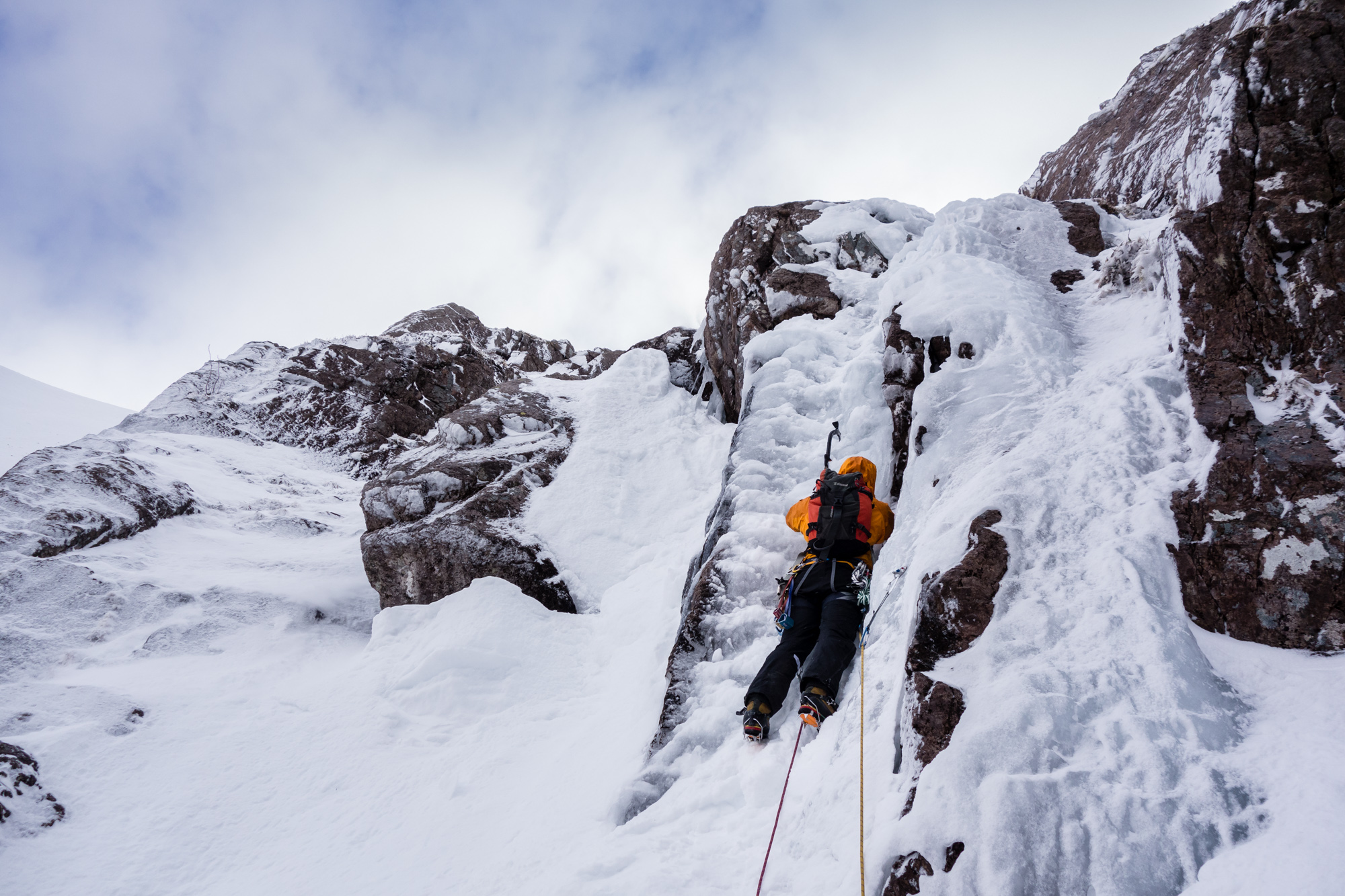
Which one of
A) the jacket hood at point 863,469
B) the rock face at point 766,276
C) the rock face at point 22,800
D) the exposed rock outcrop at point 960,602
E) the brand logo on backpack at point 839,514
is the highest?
the rock face at point 766,276

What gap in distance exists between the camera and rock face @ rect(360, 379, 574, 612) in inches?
360

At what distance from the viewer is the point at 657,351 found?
1474 cm

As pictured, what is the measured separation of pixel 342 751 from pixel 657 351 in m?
10.7

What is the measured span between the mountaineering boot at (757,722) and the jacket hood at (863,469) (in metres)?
2.23

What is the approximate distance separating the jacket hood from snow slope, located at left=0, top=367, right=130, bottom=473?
2636cm

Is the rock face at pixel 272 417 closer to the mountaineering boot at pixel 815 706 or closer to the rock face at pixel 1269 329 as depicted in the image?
the mountaineering boot at pixel 815 706

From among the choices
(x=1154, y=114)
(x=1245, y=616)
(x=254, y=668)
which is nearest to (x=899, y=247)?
(x=1154, y=114)

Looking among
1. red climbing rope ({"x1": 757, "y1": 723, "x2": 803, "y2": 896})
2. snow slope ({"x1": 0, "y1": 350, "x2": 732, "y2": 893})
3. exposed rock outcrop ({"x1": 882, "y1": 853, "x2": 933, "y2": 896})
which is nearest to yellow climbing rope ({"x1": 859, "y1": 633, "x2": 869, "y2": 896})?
exposed rock outcrop ({"x1": 882, "y1": 853, "x2": 933, "y2": 896})

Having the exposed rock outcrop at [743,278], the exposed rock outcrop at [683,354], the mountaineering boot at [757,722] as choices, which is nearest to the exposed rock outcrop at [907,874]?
the mountaineering boot at [757,722]

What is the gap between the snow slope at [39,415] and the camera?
72.2 ft

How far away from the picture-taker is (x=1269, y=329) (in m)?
3.35

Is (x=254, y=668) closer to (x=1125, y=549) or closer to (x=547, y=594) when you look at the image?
(x=547, y=594)

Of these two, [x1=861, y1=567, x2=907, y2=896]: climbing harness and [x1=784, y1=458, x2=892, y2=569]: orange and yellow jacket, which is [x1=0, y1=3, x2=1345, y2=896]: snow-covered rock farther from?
[x1=784, y1=458, x2=892, y2=569]: orange and yellow jacket

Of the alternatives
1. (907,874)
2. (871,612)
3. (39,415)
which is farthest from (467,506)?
(39,415)
